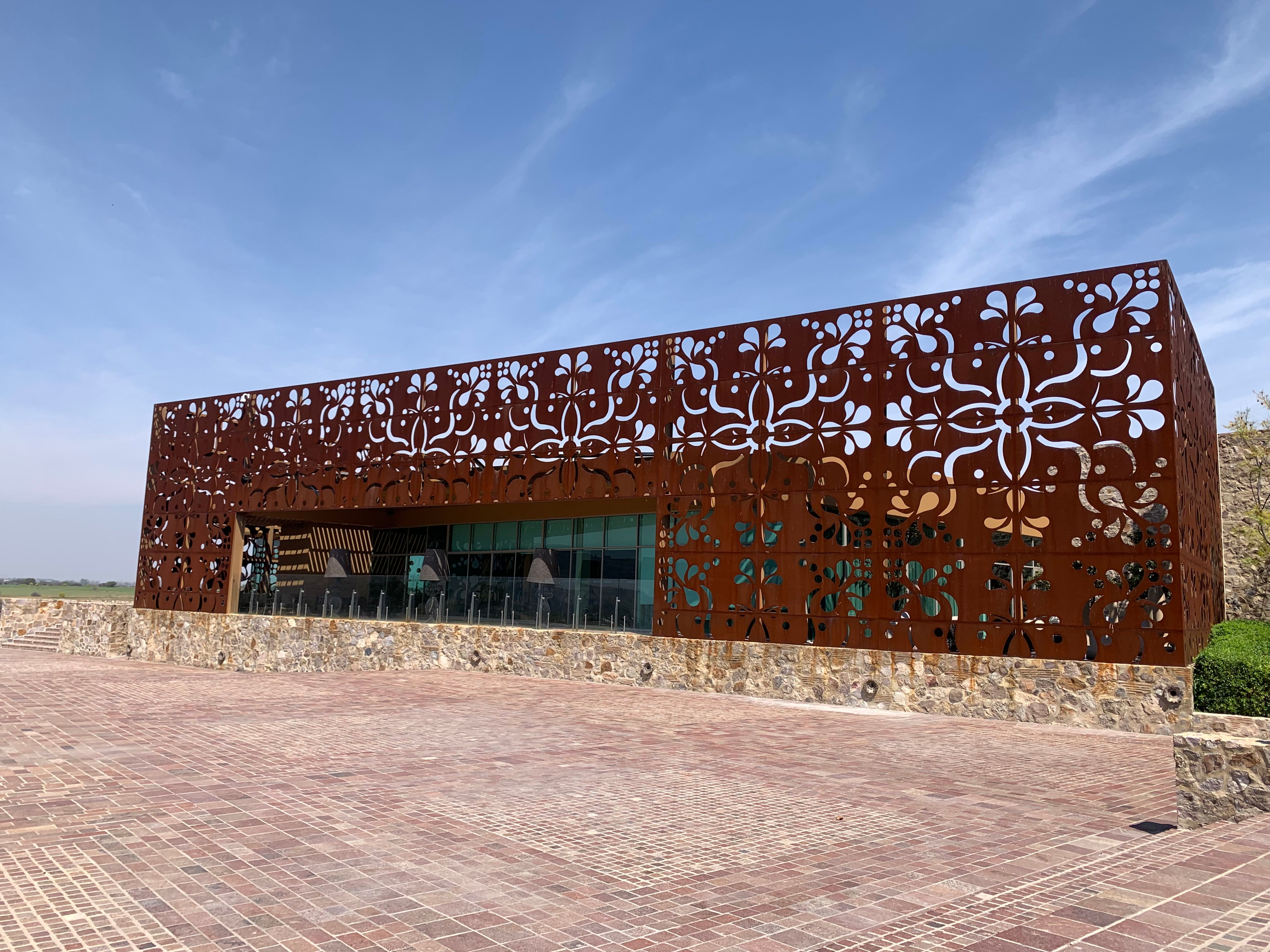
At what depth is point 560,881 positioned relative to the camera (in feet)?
17.3

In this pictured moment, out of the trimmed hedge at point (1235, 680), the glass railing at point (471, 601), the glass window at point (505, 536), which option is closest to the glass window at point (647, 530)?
the glass railing at point (471, 601)

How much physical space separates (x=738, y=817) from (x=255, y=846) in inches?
137

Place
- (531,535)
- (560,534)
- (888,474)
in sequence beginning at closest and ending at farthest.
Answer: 1. (888,474)
2. (560,534)
3. (531,535)

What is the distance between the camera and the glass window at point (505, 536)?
24203 millimetres

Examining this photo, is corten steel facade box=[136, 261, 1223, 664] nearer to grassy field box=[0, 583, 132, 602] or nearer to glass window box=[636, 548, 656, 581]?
glass window box=[636, 548, 656, 581]

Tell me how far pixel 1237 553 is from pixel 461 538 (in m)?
20.2

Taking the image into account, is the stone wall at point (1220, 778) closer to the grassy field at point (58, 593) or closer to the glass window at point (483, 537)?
the glass window at point (483, 537)

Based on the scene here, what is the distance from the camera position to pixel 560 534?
2300 centimetres

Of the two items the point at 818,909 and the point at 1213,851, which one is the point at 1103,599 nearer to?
the point at 1213,851

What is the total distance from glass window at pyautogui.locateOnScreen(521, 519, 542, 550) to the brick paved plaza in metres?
11.9

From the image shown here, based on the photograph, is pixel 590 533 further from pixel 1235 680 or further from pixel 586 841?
pixel 586 841

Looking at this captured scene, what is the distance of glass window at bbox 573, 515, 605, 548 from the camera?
22.1 meters

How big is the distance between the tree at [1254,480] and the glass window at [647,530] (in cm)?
Answer: 1424

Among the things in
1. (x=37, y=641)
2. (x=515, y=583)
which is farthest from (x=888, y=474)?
(x=37, y=641)
